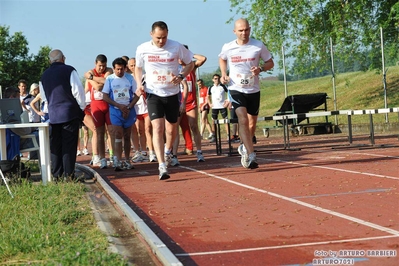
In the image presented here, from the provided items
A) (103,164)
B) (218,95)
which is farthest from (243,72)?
(218,95)

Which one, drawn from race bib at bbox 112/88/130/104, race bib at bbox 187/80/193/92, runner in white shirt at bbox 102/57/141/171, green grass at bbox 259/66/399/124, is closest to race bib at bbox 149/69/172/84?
runner in white shirt at bbox 102/57/141/171

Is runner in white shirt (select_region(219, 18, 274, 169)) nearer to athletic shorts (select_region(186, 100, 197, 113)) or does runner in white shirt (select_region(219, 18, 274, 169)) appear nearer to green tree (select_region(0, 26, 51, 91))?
athletic shorts (select_region(186, 100, 197, 113))

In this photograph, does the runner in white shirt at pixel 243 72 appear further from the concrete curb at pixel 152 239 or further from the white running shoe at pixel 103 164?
the concrete curb at pixel 152 239

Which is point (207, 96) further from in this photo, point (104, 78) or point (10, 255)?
point (10, 255)

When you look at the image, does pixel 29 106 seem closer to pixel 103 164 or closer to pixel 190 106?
pixel 190 106

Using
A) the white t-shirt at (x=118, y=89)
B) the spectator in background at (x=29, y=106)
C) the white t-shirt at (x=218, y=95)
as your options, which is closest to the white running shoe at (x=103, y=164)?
the white t-shirt at (x=118, y=89)

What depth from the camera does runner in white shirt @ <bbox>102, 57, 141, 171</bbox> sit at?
595 inches

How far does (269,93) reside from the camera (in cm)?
3625

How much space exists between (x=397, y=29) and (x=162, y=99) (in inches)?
586

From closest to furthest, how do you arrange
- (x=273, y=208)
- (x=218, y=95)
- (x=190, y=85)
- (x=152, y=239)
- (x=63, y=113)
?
1. (x=152, y=239)
2. (x=273, y=208)
3. (x=63, y=113)
4. (x=190, y=85)
5. (x=218, y=95)

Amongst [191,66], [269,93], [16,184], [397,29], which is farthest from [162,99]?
[269,93]

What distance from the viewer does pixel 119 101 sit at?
50.1 feet

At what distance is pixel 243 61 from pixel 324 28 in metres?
17.9

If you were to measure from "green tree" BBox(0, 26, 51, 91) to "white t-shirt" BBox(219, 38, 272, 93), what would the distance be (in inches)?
2168
